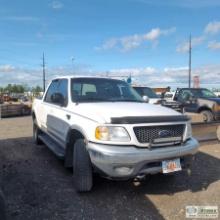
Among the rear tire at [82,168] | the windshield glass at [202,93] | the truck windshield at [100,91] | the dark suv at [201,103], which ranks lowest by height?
the rear tire at [82,168]

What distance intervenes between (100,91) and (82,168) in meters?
1.80

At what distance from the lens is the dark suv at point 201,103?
43.7 feet

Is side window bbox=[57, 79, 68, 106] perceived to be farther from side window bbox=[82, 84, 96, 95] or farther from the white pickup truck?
side window bbox=[82, 84, 96, 95]

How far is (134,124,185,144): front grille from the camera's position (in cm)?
446

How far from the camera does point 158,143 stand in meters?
4.55

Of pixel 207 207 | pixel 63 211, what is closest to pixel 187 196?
pixel 207 207

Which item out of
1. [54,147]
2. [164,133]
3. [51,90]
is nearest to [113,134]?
[164,133]

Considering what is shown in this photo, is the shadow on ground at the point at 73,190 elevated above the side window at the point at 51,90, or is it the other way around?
the side window at the point at 51,90

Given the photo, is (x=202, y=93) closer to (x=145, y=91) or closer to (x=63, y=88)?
(x=145, y=91)

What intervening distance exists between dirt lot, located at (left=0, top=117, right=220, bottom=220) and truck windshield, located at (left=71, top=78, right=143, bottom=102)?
5.03ft

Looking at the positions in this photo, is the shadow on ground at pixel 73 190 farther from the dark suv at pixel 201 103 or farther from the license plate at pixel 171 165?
the dark suv at pixel 201 103

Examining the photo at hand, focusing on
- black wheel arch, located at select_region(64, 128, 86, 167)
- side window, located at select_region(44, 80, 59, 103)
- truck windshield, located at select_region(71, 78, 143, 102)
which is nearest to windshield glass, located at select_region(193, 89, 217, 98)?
side window, located at select_region(44, 80, 59, 103)

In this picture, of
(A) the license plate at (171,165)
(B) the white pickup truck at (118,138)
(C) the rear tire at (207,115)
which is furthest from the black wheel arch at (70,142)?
(C) the rear tire at (207,115)

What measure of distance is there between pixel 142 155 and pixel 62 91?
2751mm
